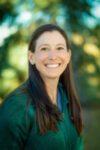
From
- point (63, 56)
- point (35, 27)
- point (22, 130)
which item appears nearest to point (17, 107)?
point (22, 130)

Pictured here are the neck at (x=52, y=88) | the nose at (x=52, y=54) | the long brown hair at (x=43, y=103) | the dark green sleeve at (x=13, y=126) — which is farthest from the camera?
the neck at (x=52, y=88)

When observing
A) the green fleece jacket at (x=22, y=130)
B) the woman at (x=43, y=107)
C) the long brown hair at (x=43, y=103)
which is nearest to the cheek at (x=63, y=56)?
the woman at (x=43, y=107)

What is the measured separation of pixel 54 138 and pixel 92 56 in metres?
3.19

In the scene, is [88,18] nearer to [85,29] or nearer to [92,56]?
[85,29]

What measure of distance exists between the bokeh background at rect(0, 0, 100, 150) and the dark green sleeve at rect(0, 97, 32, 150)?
7.07 feet

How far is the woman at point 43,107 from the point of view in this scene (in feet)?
4.64

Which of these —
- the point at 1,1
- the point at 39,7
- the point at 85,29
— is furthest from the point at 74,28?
the point at 1,1

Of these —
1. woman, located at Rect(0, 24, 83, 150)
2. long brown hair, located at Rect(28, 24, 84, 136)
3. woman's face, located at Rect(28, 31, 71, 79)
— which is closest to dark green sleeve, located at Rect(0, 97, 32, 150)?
woman, located at Rect(0, 24, 83, 150)

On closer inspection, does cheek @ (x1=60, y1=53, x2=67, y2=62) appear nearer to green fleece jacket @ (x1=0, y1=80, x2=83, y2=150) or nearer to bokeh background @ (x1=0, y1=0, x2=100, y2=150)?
green fleece jacket @ (x1=0, y1=80, x2=83, y2=150)

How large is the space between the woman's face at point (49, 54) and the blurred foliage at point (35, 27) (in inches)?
77.5

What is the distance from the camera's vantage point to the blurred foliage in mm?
3666

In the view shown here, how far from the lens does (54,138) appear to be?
1.50 meters

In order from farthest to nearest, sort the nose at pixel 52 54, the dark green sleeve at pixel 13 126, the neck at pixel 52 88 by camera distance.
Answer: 1. the neck at pixel 52 88
2. the nose at pixel 52 54
3. the dark green sleeve at pixel 13 126

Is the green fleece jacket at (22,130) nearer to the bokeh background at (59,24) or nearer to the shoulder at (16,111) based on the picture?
the shoulder at (16,111)
